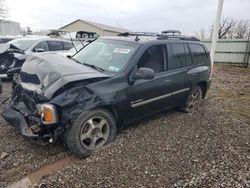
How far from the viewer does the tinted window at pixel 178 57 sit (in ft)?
15.7

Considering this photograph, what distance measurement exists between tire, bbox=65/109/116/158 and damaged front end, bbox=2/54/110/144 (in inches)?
5.3

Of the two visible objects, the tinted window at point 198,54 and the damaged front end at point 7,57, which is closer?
the tinted window at point 198,54

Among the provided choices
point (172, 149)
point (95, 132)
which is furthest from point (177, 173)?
point (95, 132)

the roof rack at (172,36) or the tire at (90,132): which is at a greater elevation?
the roof rack at (172,36)

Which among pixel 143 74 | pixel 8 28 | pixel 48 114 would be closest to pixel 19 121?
pixel 48 114

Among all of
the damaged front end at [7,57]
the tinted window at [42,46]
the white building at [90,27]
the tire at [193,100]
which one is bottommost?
the tire at [193,100]

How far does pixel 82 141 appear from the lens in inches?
133

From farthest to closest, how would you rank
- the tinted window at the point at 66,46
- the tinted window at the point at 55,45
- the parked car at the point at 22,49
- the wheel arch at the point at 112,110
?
the tinted window at the point at 66,46 < the tinted window at the point at 55,45 < the parked car at the point at 22,49 < the wheel arch at the point at 112,110

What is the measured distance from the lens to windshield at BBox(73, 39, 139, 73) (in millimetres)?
3999

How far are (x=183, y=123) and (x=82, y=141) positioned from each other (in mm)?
2284

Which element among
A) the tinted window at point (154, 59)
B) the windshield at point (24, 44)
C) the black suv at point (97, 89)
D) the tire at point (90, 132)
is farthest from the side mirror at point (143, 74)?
the windshield at point (24, 44)

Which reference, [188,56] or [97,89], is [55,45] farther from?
[97,89]

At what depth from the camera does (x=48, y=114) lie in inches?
120

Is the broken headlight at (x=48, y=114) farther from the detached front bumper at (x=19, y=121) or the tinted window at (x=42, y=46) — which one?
the tinted window at (x=42, y=46)
